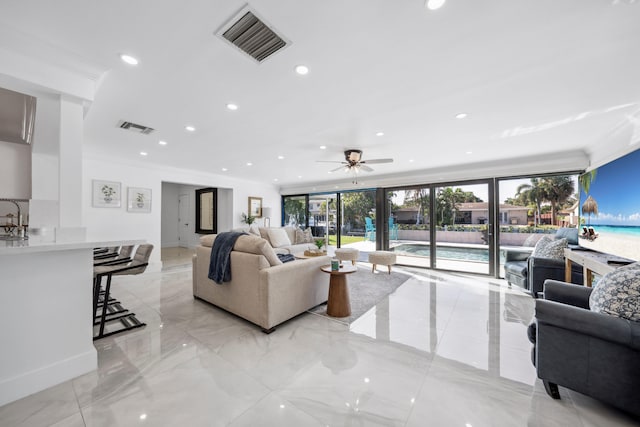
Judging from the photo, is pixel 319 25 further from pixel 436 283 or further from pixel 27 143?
pixel 27 143

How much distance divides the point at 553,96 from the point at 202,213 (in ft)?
29.1

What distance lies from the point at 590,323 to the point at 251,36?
2837 mm

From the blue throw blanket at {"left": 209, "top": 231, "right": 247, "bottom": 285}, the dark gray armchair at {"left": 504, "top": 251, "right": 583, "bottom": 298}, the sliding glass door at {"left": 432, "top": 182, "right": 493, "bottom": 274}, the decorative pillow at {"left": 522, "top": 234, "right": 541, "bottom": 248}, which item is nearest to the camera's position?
the blue throw blanket at {"left": 209, "top": 231, "right": 247, "bottom": 285}

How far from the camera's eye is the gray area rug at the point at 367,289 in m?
3.14

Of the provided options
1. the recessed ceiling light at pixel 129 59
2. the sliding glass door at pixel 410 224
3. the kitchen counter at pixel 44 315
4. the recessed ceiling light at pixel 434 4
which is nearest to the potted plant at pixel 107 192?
the kitchen counter at pixel 44 315

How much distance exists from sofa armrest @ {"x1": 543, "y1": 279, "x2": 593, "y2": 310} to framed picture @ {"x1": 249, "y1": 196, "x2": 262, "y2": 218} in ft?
23.3

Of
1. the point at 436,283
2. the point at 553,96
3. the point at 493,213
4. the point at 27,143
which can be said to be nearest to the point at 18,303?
the point at 27,143

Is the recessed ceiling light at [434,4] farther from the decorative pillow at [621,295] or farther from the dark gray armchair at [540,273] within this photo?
the dark gray armchair at [540,273]

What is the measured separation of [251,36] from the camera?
5.39 feet

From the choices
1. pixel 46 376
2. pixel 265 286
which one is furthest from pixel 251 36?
pixel 46 376

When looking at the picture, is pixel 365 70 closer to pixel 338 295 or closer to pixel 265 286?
pixel 265 286

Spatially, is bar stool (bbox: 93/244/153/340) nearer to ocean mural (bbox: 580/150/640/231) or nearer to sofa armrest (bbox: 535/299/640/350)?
sofa armrest (bbox: 535/299/640/350)

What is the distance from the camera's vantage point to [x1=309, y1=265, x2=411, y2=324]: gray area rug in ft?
10.3

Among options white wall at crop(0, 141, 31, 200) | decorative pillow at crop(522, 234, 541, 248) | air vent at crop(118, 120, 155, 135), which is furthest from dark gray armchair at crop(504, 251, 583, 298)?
white wall at crop(0, 141, 31, 200)
